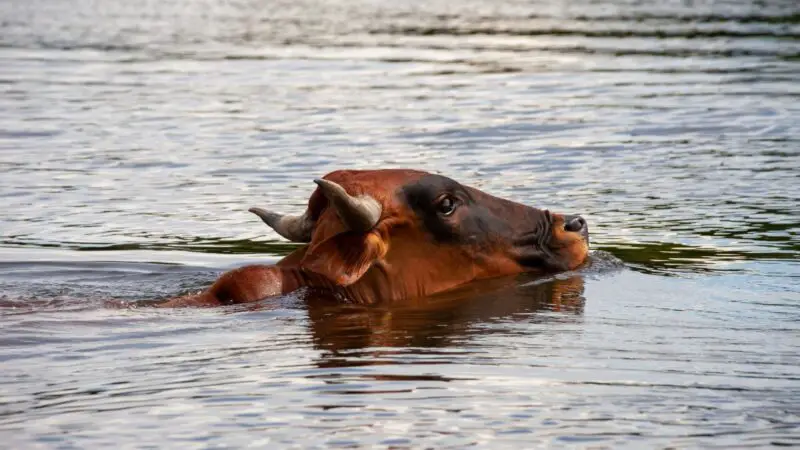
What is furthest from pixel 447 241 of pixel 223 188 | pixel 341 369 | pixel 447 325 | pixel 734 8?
pixel 734 8

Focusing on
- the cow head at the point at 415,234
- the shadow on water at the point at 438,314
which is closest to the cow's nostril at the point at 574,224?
the cow head at the point at 415,234

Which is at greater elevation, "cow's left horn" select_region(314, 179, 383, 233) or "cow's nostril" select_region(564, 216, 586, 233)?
"cow's left horn" select_region(314, 179, 383, 233)

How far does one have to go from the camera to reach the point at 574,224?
35.3 ft

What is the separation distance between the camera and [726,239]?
40.9ft

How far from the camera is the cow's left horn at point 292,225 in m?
9.99

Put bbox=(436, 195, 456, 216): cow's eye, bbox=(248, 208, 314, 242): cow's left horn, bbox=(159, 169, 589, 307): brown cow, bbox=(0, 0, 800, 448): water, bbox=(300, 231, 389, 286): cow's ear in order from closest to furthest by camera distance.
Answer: bbox=(0, 0, 800, 448): water
bbox=(300, 231, 389, 286): cow's ear
bbox=(159, 169, 589, 307): brown cow
bbox=(248, 208, 314, 242): cow's left horn
bbox=(436, 195, 456, 216): cow's eye

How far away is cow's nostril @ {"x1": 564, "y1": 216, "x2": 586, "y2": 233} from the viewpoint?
35.3ft

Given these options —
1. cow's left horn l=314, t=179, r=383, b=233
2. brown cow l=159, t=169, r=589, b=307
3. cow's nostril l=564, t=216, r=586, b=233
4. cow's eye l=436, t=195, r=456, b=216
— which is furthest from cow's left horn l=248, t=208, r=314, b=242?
cow's nostril l=564, t=216, r=586, b=233

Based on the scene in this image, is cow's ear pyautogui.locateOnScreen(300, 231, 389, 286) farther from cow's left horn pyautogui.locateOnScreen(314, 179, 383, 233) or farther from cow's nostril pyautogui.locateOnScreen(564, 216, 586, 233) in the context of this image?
cow's nostril pyautogui.locateOnScreen(564, 216, 586, 233)

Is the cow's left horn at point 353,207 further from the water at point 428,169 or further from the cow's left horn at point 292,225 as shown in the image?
the water at point 428,169

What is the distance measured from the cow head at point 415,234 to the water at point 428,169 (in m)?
0.19

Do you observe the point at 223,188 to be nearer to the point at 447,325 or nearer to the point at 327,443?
the point at 447,325

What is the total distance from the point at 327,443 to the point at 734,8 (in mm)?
27911

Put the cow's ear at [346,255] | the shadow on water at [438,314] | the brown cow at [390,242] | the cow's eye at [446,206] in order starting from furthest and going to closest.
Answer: the cow's eye at [446,206], the brown cow at [390,242], the cow's ear at [346,255], the shadow on water at [438,314]
